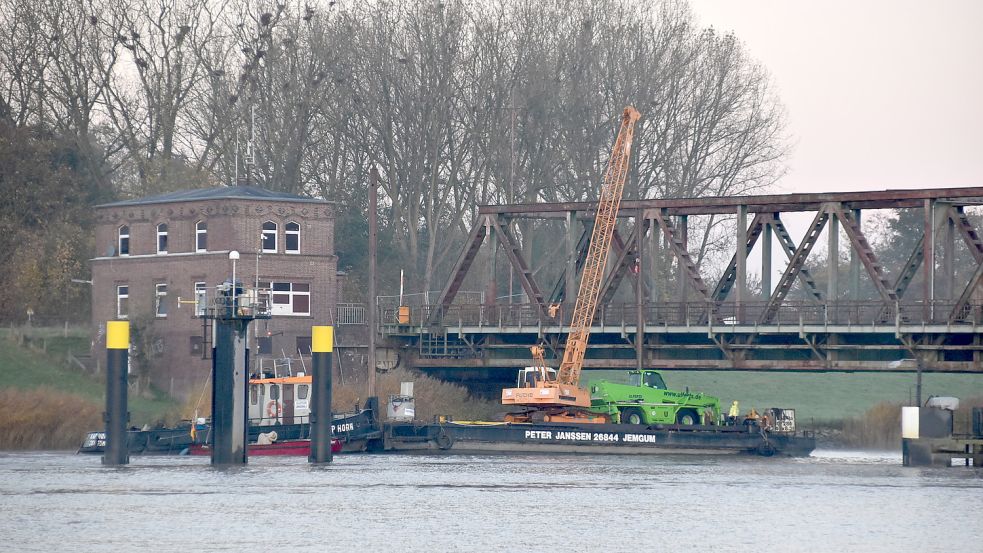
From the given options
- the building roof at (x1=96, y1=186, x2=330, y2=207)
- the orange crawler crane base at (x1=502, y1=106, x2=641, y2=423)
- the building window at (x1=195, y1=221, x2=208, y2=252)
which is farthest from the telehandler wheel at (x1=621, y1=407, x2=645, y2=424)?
the building window at (x1=195, y1=221, x2=208, y2=252)

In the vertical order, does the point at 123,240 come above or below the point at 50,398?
above

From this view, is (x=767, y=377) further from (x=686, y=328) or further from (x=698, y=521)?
(x=698, y=521)

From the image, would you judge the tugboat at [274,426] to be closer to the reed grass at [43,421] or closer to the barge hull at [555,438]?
the barge hull at [555,438]

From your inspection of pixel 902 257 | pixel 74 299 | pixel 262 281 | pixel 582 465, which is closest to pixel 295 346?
pixel 262 281

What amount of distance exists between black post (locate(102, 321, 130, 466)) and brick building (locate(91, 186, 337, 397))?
75.6 feet

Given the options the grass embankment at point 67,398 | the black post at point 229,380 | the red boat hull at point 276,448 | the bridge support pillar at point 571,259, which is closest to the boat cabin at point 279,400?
the red boat hull at point 276,448

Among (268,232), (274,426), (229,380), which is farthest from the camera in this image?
(268,232)

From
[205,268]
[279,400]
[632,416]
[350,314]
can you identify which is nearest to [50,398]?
[279,400]

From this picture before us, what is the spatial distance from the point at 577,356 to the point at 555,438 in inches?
211

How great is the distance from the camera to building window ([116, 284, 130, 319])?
89.6m

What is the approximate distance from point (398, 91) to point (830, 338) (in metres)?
32.8

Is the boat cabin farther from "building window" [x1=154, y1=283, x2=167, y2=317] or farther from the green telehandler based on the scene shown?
"building window" [x1=154, y1=283, x2=167, y2=317]

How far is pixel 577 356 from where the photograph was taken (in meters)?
77.2

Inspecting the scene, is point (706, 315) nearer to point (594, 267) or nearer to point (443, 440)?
point (594, 267)
